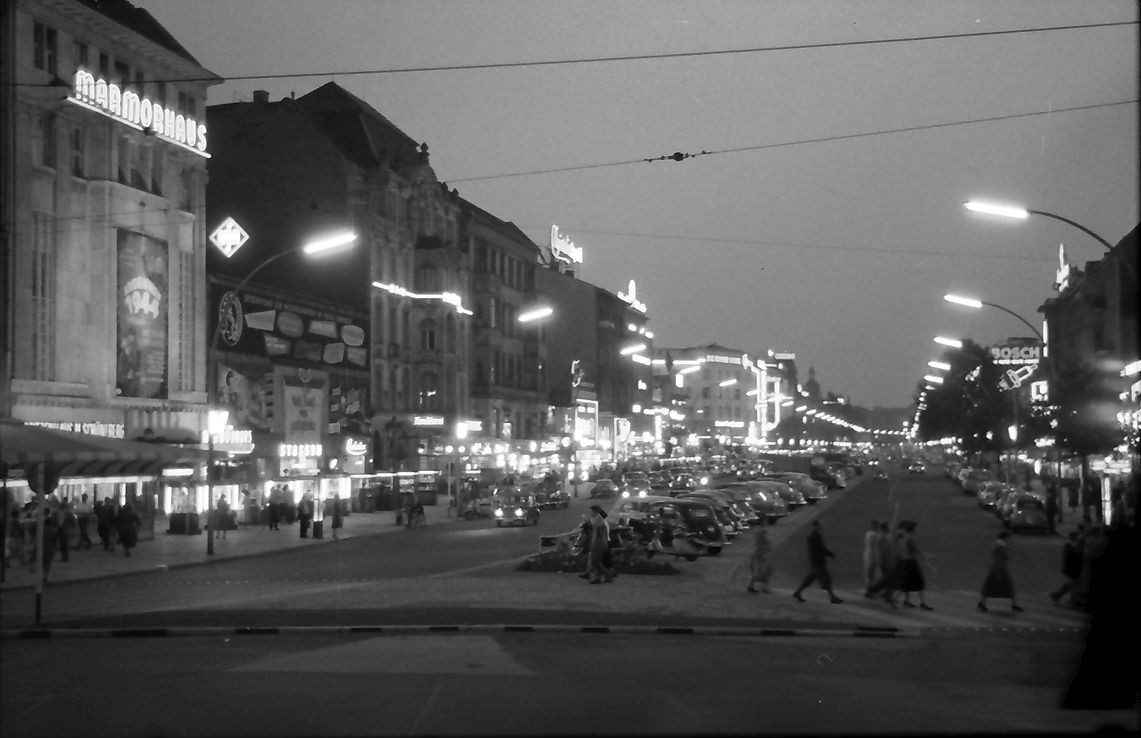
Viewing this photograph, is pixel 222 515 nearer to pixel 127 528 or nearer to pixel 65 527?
pixel 127 528

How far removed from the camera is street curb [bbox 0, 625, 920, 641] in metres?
19.2

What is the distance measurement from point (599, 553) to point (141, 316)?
2809 cm

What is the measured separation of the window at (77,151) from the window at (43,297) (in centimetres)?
268

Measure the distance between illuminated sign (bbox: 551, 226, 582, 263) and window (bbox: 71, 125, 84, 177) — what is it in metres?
82.9

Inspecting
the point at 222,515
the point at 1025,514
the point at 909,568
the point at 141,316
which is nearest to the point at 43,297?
the point at 141,316

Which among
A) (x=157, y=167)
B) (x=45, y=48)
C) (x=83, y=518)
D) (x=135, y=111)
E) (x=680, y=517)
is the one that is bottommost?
(x=83, y=518)

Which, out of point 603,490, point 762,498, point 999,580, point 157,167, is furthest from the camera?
point 603,490

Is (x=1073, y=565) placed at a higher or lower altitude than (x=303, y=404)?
lower

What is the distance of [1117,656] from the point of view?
4.19 m

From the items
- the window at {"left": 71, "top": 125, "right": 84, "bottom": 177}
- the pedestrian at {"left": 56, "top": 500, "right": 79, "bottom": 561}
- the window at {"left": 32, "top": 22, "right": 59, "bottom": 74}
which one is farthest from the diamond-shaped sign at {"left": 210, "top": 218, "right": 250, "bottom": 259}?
the pedestrian at {"left": 56, "top": 500, "right": 79, "bottom": 561}

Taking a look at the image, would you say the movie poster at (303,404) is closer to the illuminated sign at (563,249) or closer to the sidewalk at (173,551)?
the sidewalk at (173,551)

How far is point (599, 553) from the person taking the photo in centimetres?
A: 2700

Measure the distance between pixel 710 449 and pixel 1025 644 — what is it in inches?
6288

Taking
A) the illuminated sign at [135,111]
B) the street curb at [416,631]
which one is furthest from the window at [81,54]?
the street curb at [416,631]
